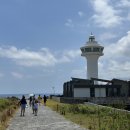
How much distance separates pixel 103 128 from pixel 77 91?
70.8 metres

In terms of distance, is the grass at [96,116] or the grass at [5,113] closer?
the grass at [96,116]

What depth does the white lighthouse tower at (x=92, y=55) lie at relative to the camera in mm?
103188

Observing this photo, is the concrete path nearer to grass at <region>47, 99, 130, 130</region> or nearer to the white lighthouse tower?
grass at <region>47, 99, 130, 130</region>

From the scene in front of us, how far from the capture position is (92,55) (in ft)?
348

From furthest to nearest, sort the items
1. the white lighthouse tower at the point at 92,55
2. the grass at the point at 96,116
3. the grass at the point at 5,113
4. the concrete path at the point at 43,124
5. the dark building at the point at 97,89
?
the white lighthouse tower at the point at 92,55 < the dark building at the point at 97,89 < the grass at the point at 5,113 < the grass at the point at 96,116 < the concrete path at the point at 43,124

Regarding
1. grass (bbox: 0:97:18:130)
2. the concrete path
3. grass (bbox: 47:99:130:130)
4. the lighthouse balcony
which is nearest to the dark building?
the lighthouse balcony

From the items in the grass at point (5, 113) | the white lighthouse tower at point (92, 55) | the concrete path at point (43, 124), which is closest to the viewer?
the concrete path at point (43, 124)

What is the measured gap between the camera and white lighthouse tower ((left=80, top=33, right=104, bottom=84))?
103188 mm

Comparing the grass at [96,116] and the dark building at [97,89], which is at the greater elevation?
the dark building at [97,89]

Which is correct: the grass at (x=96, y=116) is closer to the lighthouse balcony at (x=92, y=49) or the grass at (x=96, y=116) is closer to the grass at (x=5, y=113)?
the grass at (x=5, y=113)

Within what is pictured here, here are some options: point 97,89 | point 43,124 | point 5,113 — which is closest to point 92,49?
point 97,89

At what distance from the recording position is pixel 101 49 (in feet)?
354

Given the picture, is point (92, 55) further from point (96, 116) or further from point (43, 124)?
point (43, 124)

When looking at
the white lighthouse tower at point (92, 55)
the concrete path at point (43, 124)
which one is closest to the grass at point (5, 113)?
the concrete path at point (43, 124)
